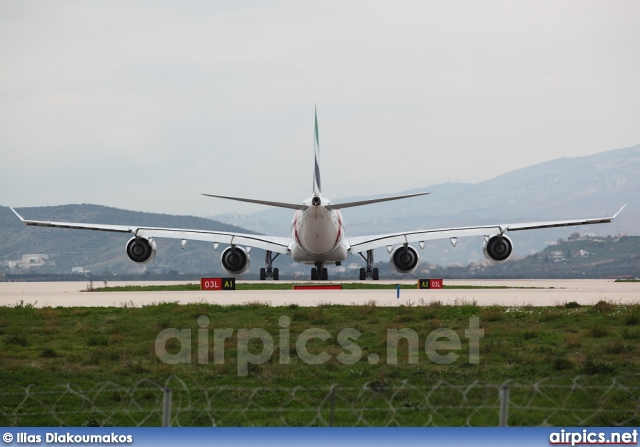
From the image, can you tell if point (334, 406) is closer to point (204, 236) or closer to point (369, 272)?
point (204, 236)

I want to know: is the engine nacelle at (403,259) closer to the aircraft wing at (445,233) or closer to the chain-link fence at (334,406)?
the aircraft wing at (445,233)

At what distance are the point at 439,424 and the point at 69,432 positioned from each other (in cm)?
700

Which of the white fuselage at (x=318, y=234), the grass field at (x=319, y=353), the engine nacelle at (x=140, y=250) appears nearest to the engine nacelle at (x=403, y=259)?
the white fuselage at (x=318, y=234)

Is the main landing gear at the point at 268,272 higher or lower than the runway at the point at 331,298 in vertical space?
higher

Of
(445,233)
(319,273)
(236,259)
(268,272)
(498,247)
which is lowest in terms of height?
(319,273)

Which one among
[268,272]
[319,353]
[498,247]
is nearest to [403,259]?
[498,247]

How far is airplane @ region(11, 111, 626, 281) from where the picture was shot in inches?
2206

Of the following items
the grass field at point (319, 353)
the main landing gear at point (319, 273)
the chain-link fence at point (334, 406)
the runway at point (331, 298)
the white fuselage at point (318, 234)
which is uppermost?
the white fuselage at point (318, 234)

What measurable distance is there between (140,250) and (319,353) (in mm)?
31775

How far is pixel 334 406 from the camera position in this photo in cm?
1945

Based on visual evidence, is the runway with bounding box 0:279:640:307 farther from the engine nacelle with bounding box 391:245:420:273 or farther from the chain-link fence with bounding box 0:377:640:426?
the chain-link fence with bounding box 0:377:640:426

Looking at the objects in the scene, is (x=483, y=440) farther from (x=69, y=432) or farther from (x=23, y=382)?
(x=23, y=382)

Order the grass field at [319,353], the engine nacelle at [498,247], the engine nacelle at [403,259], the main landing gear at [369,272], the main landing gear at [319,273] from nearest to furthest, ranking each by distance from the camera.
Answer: the grass field at [319,353] < the engine nacelle at [498,247] < the engine nacelle at [403,259] < the main landing gear at [319,273] < the main landing gear at [369,272]

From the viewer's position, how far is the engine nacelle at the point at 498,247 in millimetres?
56500
